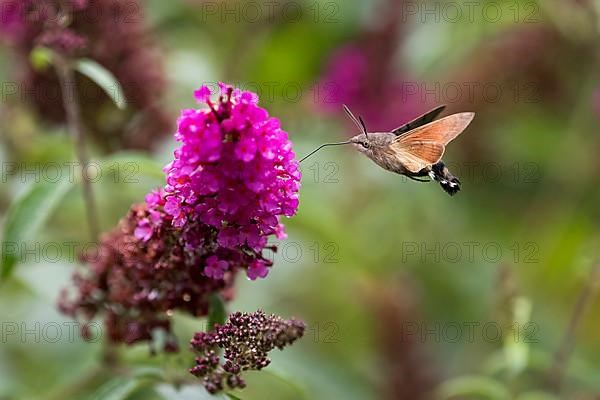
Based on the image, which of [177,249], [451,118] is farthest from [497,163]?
[177,249]

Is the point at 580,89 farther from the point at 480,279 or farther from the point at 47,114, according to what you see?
the point at 47,114

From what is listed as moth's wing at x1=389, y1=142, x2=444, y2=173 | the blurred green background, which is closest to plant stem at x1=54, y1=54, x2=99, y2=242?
the blurred green background

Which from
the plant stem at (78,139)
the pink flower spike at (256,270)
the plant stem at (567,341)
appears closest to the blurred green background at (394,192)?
the plant stem at (567,341)

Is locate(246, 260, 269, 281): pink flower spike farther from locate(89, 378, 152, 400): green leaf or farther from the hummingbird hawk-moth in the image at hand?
locate(89, 378, 152, 400): green leaf

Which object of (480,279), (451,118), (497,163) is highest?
(497,163)

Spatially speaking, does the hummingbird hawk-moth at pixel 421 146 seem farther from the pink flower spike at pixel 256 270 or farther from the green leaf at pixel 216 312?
the green leaf at pixel 216 312

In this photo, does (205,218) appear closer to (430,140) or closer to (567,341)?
(430,140)
